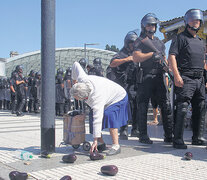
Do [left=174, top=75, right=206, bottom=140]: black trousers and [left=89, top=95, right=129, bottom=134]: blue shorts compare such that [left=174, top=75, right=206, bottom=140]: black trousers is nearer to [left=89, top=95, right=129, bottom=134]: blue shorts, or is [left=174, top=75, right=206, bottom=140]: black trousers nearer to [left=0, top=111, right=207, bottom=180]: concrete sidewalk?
[left=0, top=111, right=207, bottom=180]: concrete sidewalk

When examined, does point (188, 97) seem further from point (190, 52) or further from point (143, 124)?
point (143, 124)

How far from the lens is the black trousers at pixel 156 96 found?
507cm

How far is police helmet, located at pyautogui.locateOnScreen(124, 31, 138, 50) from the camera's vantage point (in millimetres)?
5777

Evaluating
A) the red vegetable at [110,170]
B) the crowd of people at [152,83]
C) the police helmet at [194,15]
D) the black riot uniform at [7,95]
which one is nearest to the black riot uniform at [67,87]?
the black riot uniform at [7,95]

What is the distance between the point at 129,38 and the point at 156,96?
1355 millimetres

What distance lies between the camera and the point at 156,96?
17.1 ft

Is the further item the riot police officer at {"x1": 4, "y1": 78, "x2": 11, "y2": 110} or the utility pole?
the riot police officer at {"x1": 4, "y1": 78, "x2": 11, "y2": 110}

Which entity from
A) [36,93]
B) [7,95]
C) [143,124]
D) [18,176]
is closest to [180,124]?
[143,124]

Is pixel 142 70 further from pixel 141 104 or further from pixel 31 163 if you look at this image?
pixel 31 163

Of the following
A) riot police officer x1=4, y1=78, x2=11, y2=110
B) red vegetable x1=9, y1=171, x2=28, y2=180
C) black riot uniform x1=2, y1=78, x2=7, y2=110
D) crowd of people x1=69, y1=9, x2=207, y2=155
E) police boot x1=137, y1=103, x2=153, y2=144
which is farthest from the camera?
black riot uniform x1=2, y1=78, x2=7, y2=110

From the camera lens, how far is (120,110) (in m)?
4.22

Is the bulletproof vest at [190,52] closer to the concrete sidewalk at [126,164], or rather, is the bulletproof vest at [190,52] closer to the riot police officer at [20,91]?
the concrete sidewalk at [126,164]

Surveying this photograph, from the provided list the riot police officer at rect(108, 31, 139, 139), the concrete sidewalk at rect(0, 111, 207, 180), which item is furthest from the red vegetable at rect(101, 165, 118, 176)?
the riot police officer at rect(108, 31, 139, 139)

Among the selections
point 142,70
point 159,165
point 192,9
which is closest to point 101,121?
point 159,165
